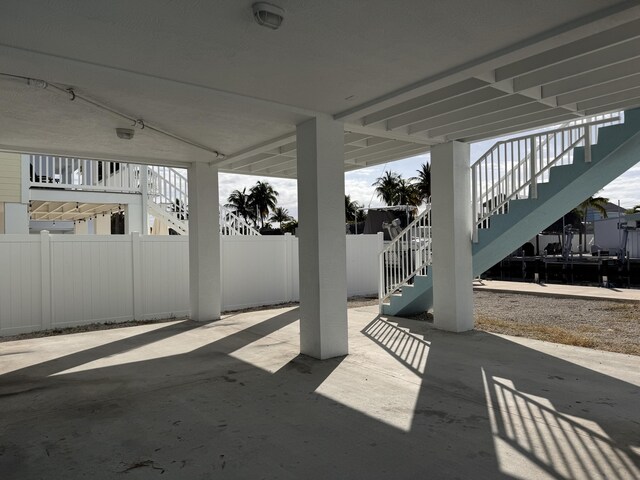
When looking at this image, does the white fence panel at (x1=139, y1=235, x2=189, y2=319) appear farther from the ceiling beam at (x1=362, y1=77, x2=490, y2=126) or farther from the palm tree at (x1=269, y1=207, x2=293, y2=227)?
the palm tree at (x1=269, y1=207, x2=293, y2=227)

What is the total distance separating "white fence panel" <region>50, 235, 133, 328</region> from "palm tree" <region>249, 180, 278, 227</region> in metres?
38.7

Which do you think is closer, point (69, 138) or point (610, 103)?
point (610, 103)

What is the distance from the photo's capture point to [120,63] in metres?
3.85

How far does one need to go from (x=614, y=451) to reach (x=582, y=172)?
4177 mm

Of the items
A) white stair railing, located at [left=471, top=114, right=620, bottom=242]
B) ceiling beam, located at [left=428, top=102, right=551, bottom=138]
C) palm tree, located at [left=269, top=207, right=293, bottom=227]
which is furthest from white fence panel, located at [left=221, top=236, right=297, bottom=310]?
palm tree, located at [left=269, top=207, right=293, bottom=227]

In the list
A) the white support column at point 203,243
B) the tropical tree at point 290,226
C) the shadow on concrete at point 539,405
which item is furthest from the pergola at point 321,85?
the tropical tree at point 290,226

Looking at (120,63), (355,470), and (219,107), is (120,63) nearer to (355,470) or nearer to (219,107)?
(219,107)

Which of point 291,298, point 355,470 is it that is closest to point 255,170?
point 291,298

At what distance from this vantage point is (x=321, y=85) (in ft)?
14.6

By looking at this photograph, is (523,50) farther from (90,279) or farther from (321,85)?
(90,279)

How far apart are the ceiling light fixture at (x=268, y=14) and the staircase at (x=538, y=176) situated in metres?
4.79

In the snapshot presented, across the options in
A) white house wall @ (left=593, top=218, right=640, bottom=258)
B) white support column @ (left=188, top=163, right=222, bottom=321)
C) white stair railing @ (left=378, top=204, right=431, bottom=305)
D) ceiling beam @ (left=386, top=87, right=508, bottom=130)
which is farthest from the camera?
white house wall @ (left=593, top=218, right=640, bottom=258)

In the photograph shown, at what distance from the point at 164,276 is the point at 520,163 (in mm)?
6450

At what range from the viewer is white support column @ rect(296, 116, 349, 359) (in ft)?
17.3
